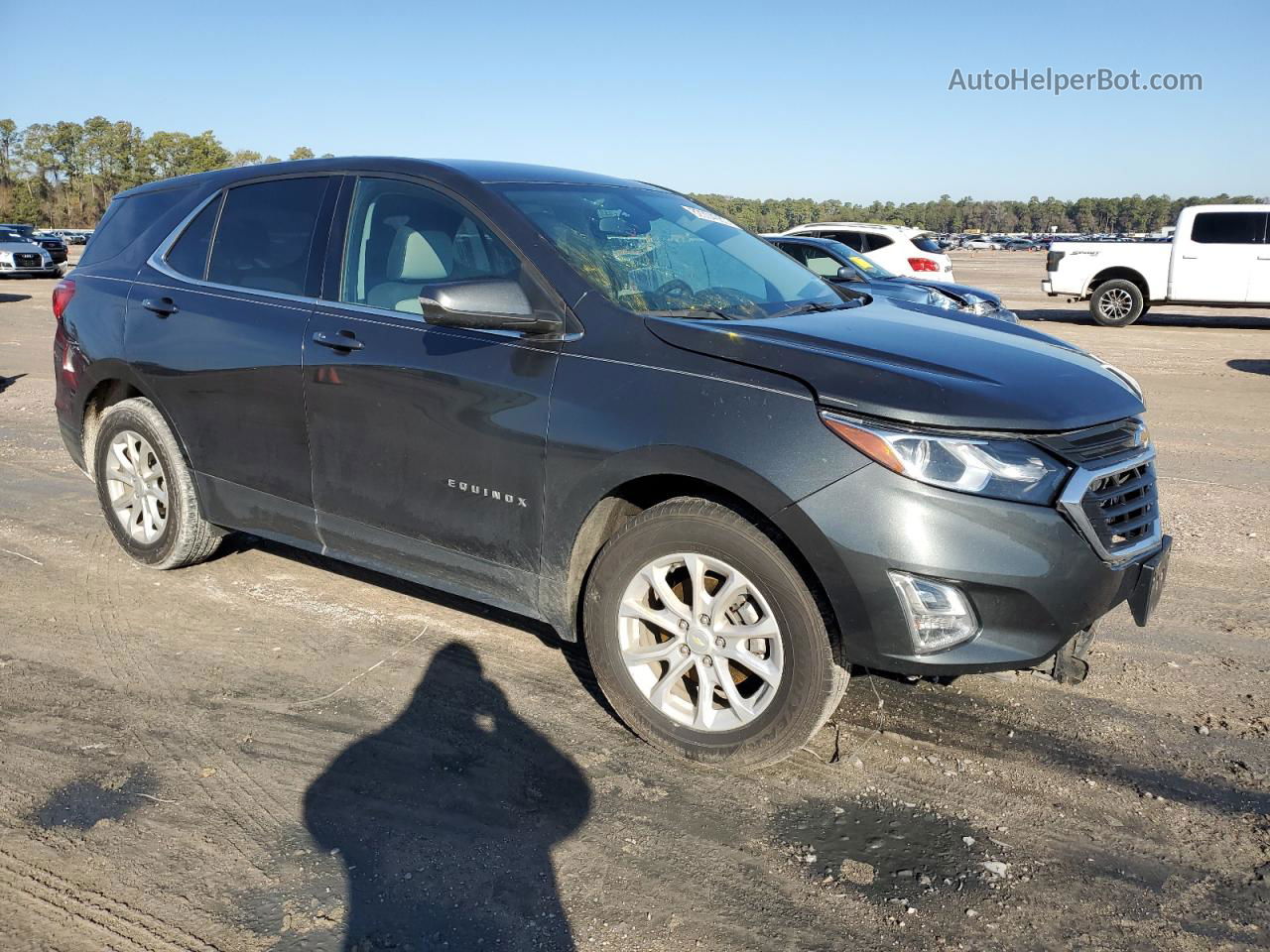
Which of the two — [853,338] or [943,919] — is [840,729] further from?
[853,338]

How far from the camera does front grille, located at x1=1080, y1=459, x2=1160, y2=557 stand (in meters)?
3.04

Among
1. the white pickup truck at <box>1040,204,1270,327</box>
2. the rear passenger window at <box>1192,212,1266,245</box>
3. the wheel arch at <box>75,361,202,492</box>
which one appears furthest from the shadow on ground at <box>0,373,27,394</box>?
the rear passenger window at <box>1192,212,1266,245</box>

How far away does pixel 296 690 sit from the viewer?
3.91 meters

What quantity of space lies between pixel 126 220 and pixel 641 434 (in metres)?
3.40

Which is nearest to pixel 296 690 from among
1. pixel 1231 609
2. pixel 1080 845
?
pixel 1080 845

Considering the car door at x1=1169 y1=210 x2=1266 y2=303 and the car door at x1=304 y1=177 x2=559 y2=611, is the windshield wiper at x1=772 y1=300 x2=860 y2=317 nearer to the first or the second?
the car door at x1=304 y1=177 x2=559 y2=611

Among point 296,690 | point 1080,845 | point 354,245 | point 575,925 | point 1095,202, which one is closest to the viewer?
point 575,925

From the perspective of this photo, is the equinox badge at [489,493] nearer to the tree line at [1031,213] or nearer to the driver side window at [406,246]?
the driver side window at [406,246]

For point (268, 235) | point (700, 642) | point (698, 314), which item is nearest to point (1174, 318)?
point (698, 314)

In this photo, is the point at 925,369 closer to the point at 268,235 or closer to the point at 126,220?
the point at 268,235

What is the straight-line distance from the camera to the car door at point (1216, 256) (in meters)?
18.3

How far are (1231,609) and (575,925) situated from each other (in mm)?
3549

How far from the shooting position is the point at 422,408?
3795 millimetres

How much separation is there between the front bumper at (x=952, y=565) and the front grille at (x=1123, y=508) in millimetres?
91
